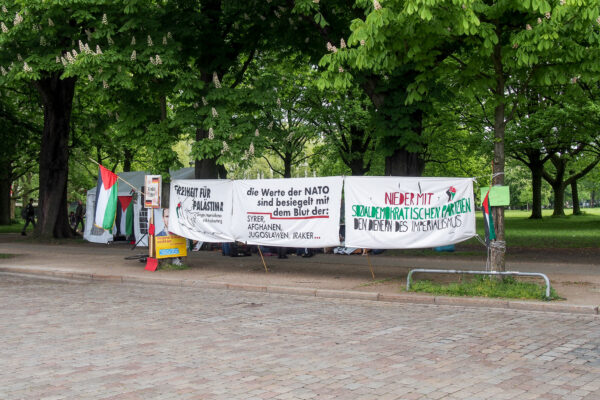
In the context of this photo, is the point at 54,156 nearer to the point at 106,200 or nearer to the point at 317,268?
the point at 106,200

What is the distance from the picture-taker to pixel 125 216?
25.3 m

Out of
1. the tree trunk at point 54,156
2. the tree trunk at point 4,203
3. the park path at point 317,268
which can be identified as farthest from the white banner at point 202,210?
the tree trunk at point 4,203

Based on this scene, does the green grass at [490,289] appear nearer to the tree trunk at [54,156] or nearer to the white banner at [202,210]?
the white banner at [202,210]

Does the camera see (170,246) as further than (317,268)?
Yes

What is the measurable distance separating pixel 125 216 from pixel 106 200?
958 cm

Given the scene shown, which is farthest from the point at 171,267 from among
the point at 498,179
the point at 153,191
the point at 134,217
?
the point at 134,217

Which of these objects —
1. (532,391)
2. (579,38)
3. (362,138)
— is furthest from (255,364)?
(362,138)

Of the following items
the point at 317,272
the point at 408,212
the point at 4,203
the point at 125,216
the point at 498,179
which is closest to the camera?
the point at 498,179

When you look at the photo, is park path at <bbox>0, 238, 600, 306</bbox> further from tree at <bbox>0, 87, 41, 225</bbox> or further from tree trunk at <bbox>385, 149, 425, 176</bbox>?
tree at <bbox>0, 87, 41, 225</bbox>

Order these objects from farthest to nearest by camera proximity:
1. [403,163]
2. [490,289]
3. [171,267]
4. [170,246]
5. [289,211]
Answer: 1. [403,163]
2. [170,246]
3. [171,267]
4. [289,211]
5. [490,289]

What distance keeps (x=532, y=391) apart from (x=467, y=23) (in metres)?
6.29

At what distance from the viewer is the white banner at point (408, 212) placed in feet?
41.1

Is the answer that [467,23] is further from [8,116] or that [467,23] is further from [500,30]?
[8,116]

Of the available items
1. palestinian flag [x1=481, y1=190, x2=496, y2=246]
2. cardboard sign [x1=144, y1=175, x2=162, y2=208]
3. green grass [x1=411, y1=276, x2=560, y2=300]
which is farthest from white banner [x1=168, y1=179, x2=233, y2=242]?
palestinian flag [x1=481, y1=190, x2=496, y2=246]
